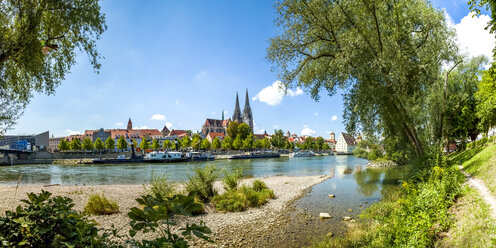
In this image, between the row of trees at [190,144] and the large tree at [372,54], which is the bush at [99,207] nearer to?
the large tree at [372,54]

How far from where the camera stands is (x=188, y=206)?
228 cm

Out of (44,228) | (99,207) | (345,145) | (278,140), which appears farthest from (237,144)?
(44,228)

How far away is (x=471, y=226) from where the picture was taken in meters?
5.43

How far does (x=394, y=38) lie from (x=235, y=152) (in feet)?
328

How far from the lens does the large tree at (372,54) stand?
450 inches

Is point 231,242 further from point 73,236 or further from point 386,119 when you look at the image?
point 386,119

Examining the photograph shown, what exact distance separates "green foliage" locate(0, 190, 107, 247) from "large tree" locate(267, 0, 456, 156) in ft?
35.4

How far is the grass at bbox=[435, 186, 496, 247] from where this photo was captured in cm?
482

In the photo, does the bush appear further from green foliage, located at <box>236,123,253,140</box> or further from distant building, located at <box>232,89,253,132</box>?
distant building, located at <box>232,89,253,132</box>

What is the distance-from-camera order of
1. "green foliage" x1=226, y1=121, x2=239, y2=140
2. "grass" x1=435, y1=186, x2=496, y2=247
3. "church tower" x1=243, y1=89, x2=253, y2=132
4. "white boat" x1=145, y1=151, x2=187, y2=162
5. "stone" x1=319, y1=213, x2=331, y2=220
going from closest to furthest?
"grass" x1=435, y1=186, x2=496, y2=247
"stone" x1=319, y1=213, x2=331, y2=220
"white boat" x1=145, y1=151, x2=187, y2=162
"green foliage" x1=226, y1=121, x2=239, y2=140
"church tower" x1=243, y1=89, x2=253, y2=132

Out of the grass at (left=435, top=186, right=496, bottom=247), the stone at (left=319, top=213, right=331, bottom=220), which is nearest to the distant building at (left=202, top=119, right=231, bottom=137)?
the stone at (left=319, top=213, right=331, bottom=220)

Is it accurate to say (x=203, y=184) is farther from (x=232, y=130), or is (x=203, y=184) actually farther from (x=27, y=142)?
(x=27, y=142)

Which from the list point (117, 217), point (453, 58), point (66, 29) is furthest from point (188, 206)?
point (453, 58)

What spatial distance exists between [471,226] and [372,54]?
7.95 m
